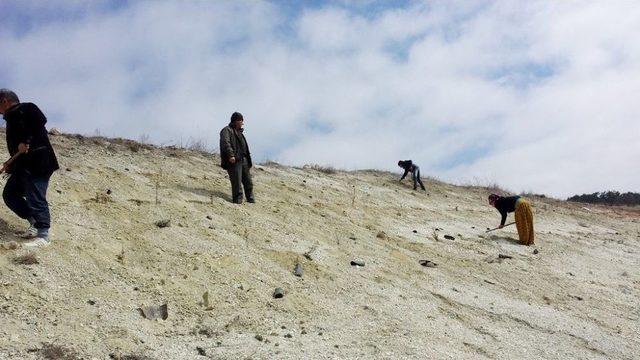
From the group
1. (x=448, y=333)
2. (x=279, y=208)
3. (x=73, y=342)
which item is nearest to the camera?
(x=73, y=342)

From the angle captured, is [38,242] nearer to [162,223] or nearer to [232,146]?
[162,223]

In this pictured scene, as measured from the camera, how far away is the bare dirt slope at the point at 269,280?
4.95m

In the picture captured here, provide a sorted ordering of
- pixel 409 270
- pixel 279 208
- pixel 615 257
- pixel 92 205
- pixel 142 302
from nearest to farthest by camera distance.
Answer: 1. pixel 142 302
2. pixel 92 205
3. pixel 409 270
4. pixel 279 208
5. pixel 615 257

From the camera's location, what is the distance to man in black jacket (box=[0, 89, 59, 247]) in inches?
215

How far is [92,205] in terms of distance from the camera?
7.38m

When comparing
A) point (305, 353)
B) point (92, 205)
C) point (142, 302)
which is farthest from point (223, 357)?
point (92, 205)

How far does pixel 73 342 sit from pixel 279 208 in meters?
5.71

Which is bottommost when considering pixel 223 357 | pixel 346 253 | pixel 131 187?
pixel 223 357

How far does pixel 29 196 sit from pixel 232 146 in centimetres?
Answer: 403

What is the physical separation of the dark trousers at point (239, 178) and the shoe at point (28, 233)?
3.63 meters

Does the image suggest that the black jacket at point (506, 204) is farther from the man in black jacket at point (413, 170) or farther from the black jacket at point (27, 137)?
the black jacket at point (27, 137)

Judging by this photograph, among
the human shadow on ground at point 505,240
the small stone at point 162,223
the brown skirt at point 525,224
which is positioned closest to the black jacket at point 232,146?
the small stone at point 162,223

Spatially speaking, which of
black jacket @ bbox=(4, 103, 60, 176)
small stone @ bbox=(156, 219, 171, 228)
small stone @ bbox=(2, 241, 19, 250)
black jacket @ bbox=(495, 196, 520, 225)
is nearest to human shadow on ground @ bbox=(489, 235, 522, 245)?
black jacket @ bbox=(495, 196, 520, 225)

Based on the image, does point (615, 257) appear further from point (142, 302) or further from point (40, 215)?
point (40, 215)
